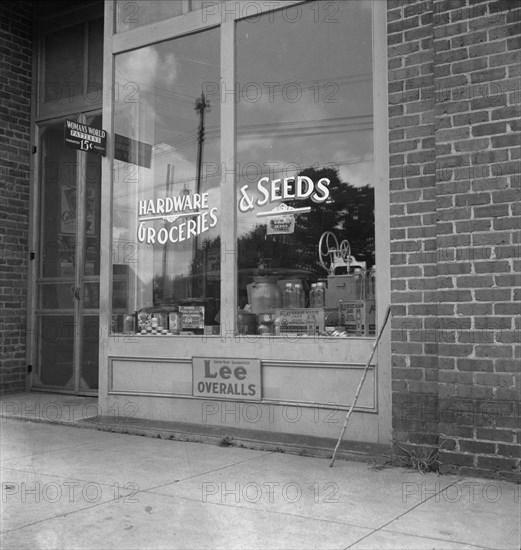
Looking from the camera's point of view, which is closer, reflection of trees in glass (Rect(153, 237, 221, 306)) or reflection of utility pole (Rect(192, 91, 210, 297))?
reflection of trees in glass (Rect(153, 237, 221, 306))

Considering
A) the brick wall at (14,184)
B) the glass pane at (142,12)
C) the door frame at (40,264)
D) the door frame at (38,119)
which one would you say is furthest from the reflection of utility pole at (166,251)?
the brick wall at (14,184)

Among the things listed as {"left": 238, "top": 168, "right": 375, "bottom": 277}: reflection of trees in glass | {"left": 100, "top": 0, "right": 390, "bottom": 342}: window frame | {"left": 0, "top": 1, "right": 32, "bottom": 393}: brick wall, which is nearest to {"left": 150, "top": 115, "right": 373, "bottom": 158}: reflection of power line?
{"left": 100, "top": 0, "right": 390, "bottom": 342}: window frame

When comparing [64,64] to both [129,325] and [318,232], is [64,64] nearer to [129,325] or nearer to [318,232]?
[129,325]

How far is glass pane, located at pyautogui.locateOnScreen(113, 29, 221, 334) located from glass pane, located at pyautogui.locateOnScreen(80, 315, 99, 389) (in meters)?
1.58

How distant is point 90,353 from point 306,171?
418cm

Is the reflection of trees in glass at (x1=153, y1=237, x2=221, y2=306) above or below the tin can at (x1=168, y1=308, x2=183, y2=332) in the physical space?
above

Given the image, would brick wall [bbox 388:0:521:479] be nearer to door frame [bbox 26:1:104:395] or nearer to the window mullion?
the window mullion

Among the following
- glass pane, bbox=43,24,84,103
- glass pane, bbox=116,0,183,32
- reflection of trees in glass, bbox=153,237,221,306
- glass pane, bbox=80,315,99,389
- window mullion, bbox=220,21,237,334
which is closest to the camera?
window mullion, bbox=220,21,237,334

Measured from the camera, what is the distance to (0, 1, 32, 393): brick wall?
9336 mm

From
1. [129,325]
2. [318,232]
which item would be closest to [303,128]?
Result: [318,232]

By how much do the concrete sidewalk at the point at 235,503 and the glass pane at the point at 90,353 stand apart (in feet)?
9.56

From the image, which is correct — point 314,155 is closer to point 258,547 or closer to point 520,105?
point 520,105

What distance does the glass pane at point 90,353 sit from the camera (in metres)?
9.02

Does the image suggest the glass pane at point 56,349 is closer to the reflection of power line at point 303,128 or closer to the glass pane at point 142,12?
the reflection of power line at point 303,128
